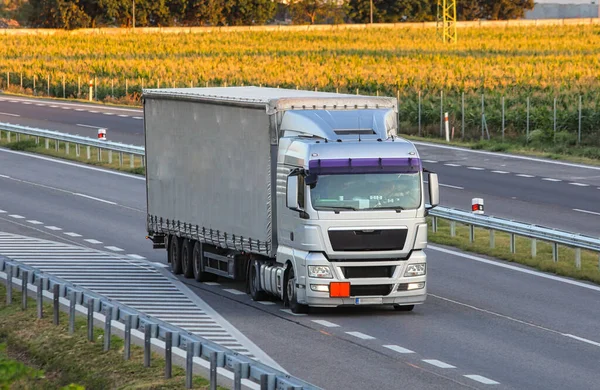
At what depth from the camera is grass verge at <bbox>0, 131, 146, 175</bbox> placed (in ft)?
137

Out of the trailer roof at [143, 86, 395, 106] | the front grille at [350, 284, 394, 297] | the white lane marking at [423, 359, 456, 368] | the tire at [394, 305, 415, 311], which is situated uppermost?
the trailer roof at [143, 86, 395, 106]

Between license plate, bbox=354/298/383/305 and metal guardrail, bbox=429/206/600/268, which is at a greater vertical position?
metal guardrail, bbox=429/206/600/268

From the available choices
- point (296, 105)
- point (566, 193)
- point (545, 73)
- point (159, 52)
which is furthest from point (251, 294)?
point (159, 52)

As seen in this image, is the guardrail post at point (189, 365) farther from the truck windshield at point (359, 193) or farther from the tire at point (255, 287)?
the tire at point (255, 287)

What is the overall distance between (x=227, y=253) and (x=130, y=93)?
177 ft

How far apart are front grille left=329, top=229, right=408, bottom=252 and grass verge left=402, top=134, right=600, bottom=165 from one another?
81.6 ft

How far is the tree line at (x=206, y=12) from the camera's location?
154125mm

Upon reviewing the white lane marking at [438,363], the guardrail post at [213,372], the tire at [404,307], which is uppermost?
the guardrail post at [213,372]

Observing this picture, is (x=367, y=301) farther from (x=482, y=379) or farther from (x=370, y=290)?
(x=482, y=379)

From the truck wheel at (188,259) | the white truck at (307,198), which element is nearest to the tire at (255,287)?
the white truck at (307,198)

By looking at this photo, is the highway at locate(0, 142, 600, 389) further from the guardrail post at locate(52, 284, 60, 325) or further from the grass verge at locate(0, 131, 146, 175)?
the grass verge at locate(0, 131, 146, 175)

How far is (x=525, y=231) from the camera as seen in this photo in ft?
80.6

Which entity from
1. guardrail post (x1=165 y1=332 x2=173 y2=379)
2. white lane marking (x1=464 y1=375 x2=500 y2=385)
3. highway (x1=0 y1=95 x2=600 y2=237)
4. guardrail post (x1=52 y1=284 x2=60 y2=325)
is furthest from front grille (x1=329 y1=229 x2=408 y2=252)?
highway (x1=0 y1=95 x2=600 y2=237)

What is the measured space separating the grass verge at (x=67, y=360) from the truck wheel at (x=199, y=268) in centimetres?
365
